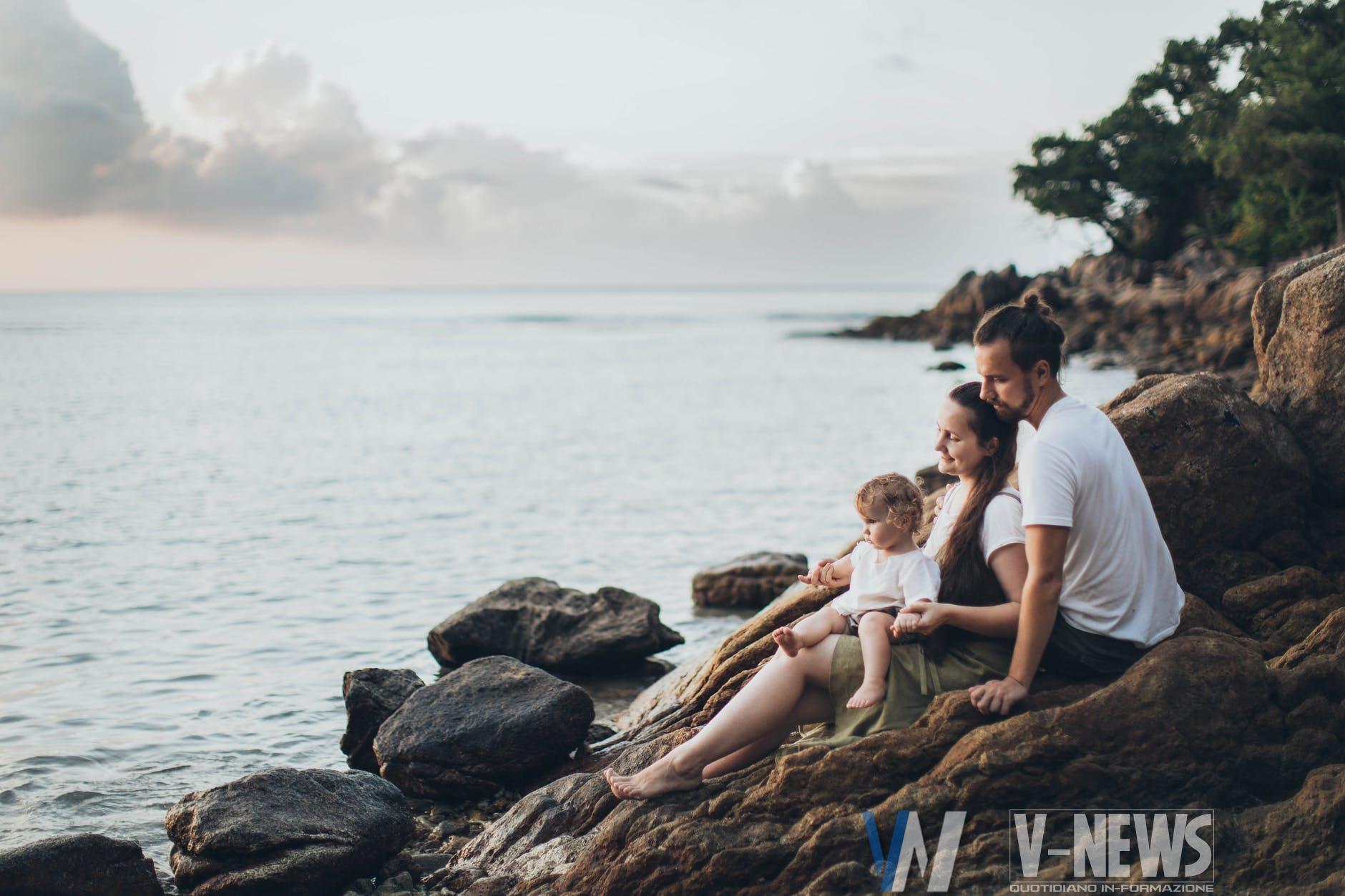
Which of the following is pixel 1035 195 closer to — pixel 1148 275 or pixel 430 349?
pixel 1148 275

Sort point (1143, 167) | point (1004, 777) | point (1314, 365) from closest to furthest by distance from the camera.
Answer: point (1004, 777) → point (1314, 365) → point (1143, 167)

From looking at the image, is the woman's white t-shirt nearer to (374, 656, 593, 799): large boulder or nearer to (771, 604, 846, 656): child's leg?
(771, 604, 846, 656): child's leg

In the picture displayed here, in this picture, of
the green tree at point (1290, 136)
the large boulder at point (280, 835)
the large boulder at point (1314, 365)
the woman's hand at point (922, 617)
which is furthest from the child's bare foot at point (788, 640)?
the green tree at point (1290, 136)

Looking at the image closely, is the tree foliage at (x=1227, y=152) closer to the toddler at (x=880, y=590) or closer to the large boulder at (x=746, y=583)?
the large boulder at (x=746, y=583)

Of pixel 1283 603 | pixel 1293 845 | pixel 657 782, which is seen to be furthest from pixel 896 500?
pixel 1283 603

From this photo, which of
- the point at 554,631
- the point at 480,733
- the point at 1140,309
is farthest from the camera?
the point at 1140,309

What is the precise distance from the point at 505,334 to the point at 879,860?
90707 millimetres

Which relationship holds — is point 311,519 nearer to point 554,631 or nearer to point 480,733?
point 554,631

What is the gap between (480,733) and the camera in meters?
7.93

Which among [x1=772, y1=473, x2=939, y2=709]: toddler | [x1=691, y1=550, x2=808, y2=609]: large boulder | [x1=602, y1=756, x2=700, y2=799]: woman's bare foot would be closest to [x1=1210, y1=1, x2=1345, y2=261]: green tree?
[x1=691, y1=550, x2=808, y2=609]: large boulder

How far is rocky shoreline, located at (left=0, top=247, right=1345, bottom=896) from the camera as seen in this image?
4.73 metres

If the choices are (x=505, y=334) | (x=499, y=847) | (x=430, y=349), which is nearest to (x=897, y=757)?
(x=499, y=847)

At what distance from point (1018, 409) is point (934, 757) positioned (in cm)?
156

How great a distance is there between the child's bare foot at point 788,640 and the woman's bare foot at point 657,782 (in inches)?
28.4
